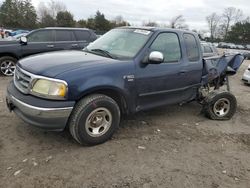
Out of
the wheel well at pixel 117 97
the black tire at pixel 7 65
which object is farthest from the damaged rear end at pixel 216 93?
the black tire at pixel 7 65

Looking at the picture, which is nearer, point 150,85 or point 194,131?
point 150,85

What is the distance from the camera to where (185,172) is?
3703 millimetres

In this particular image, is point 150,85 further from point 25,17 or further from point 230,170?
point 25,17

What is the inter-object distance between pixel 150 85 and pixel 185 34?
149cm

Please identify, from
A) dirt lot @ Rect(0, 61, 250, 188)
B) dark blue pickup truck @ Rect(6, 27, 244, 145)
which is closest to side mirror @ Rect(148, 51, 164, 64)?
dark blue pickup truck @ Rect(6, 27, 244, 145)

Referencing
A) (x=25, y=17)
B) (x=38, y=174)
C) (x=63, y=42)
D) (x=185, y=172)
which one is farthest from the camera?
(x=25, y=17)

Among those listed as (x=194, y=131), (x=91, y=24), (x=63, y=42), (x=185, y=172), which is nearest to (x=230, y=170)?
(x=185, y=172)

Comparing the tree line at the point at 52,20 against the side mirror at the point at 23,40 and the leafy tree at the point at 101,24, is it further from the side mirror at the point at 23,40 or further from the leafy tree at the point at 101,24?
the side mirror at the point at 23,40

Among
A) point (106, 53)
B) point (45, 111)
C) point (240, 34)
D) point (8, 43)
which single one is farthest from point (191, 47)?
point (240, 34)

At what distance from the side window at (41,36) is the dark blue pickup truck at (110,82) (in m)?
5.43

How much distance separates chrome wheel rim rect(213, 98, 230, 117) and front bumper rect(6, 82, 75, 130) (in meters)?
3.43

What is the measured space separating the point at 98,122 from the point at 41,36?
272 inches

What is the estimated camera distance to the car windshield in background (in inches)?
183

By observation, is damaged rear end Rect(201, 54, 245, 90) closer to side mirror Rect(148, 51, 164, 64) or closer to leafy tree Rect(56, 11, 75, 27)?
side mirror Rect(148, 51, 164, 64)
